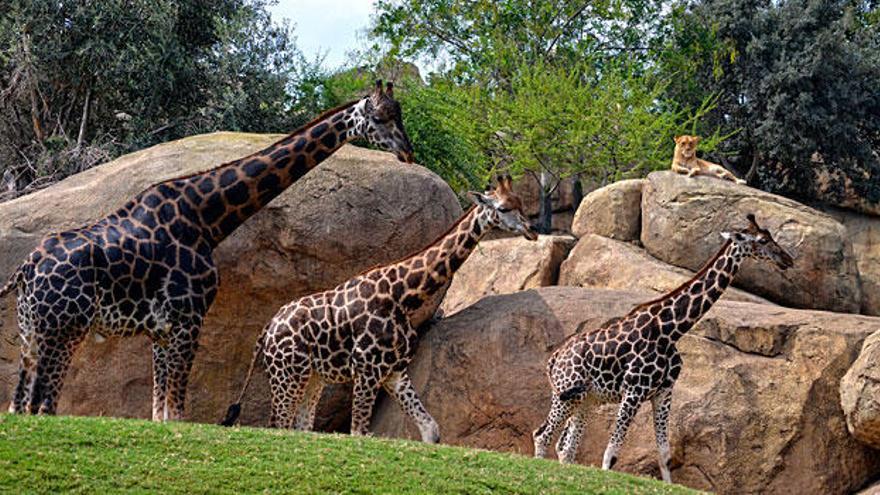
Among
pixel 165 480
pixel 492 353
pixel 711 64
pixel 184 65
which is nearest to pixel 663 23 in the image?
pixel 711 64

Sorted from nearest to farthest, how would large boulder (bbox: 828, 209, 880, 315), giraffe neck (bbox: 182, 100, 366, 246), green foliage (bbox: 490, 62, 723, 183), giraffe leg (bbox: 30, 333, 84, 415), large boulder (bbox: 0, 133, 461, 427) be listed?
1. giraffe leg (bbox: 30, 333, 84, 415)
2. giraffe neck (bbox: 182, 100, 366, 246)
3. large boulder (bbox: 0, 133, 461, 427)
4. large boulder (bbox: 828, 209, 880, 315)
5. green foliage (bbox: 490, 62, 723, 183)

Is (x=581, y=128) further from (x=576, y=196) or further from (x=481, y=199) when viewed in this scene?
(x=481, y=199)

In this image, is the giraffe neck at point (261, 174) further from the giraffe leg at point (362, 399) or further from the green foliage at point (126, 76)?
the green foliage at point (126, 76)

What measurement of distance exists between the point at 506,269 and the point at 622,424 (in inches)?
305

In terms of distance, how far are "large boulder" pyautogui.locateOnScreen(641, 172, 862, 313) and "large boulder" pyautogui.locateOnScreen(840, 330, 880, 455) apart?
6.15 metres

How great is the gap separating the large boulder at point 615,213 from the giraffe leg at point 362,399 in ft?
31.8

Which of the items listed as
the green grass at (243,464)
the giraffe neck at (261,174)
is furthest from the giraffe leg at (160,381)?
the giraffe neck at (261,174)

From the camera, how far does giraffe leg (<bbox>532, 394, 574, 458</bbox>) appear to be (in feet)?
44.1

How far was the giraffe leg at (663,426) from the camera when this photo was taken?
528 inches

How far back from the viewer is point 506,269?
2066 centimetres

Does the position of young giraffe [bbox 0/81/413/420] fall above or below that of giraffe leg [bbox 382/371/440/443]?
above

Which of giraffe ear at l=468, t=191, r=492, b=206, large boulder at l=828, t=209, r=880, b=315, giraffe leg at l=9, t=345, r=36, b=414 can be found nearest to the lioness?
large boulder at l=828, t=209, r=880, b=315

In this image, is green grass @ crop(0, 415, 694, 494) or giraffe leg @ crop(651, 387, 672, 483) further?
giraffe leg @ crop(651, 387, 672, 483)

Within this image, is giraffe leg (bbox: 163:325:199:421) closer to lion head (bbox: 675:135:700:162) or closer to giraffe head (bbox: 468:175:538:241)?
giraffe head (bbox: 468:175:538:241)
